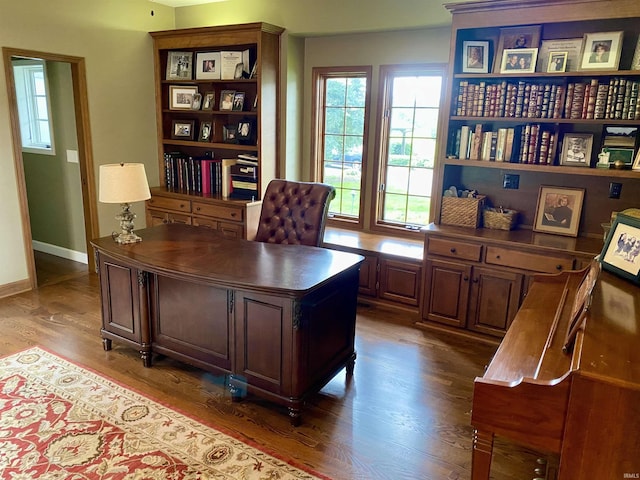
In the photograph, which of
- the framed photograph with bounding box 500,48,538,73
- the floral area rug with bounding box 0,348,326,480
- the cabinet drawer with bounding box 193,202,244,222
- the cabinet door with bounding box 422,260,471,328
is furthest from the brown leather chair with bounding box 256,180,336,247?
the framed photograph with bounding box 500,48,538,73

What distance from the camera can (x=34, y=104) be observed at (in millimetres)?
5324

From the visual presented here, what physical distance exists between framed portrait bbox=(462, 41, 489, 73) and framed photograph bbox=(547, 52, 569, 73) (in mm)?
427

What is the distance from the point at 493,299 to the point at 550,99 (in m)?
1.45

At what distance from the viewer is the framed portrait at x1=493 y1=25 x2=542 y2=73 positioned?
11.1 ft

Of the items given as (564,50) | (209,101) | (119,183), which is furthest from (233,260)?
(209,101)

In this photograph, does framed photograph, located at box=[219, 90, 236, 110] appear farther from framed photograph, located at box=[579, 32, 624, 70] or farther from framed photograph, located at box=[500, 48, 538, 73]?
framed photograph, located at box=[579, 32, 624, 70]

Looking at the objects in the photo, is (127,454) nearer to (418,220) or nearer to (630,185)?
(418,220)

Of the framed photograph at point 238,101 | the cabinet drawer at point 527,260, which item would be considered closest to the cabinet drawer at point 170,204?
the framed photograph at point 238,101

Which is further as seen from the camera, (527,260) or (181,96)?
(181,96)

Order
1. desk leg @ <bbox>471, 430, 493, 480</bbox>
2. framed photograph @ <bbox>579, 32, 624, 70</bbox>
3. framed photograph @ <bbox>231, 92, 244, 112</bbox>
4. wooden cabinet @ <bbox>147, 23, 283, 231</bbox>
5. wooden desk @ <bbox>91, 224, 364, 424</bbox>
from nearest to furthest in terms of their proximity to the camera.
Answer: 1. desk leg @ <bbox>471, 430, 493, 480</bbox>
2. wooden desk @ <bbox>91, 224, 364, 424</bbox>
3. framed photograph @ <bbox>579, 32, 624, 70</bbox>
4. wooden cabinet @ <bbox>147, 23, 283, 231</bbox>
5. framed photograph @ <bbox>231, 92, 244, 112</bbox>

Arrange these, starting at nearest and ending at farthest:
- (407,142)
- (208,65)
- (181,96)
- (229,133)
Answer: (407,142)
(208,65)
(229,133)
(181,96)

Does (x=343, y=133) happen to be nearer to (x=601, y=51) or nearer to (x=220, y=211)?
(x=220, y=211)

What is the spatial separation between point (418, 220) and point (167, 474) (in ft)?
10.3

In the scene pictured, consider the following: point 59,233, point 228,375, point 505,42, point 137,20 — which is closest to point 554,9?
point 505,42
